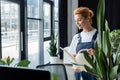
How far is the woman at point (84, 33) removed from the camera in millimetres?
2439

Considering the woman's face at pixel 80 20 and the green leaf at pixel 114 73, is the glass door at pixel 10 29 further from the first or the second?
the green leaf at pixel 114 73

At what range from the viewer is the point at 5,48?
390cm

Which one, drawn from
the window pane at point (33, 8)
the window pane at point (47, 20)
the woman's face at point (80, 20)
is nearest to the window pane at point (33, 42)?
the window pane at point (33, 8)

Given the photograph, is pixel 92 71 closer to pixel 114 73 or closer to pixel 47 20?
pixel 114 73

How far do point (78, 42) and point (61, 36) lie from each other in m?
3.64

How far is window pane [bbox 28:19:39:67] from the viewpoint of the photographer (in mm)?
4977

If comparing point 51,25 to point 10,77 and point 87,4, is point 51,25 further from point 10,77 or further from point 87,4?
point 10,77

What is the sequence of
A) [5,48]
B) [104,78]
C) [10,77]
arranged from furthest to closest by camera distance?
[5,48]
[104,78]
[10,77]

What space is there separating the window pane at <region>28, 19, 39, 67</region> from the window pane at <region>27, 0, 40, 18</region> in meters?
0.15

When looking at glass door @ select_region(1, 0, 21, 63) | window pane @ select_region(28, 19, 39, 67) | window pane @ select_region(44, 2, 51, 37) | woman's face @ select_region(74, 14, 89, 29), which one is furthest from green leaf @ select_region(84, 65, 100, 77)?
window pane @ select_region(44, 2, 51, 37)

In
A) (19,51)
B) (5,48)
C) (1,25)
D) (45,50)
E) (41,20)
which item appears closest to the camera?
(1,25)

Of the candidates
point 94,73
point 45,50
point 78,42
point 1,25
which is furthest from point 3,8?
point 94,73

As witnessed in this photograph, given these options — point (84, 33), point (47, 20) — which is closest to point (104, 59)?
point (84, 33)

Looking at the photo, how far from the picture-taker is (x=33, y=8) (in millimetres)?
5281
